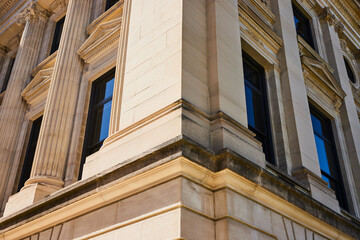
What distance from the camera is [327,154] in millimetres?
15188

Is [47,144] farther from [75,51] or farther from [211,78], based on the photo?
[211,78]

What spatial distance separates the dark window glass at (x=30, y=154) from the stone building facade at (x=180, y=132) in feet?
0.16

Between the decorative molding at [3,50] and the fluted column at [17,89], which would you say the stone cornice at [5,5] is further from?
the fluted column at [17,89]

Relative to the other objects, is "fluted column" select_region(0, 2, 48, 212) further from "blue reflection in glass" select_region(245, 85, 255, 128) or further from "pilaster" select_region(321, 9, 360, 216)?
"pilaster" select_region(321, 9, 360, 216)

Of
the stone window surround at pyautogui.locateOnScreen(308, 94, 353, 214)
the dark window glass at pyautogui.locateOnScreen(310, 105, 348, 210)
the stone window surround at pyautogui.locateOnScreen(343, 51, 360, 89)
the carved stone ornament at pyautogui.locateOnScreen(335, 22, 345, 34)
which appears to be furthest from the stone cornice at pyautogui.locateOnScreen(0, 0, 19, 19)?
the stone window surround at pyautogui.locateOnScreen(343, 51, 360, 89)

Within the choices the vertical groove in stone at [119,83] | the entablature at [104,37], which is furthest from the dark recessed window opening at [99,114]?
the vertical groove in stone at [119,83]

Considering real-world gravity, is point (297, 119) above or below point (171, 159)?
above

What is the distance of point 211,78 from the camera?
352 inches

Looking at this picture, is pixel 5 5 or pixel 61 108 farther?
pixel 5 5

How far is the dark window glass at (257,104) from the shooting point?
39.3ft

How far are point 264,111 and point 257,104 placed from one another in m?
0.35

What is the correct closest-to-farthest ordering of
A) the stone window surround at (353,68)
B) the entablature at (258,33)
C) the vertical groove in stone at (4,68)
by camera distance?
the entablature at (258,33)
the vertical groove in stone at (4,68)
the stone window surround at (353,68)

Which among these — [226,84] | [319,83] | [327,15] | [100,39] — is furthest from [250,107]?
[327,15]

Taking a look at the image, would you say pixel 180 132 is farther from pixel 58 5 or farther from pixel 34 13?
pixel 34 13
